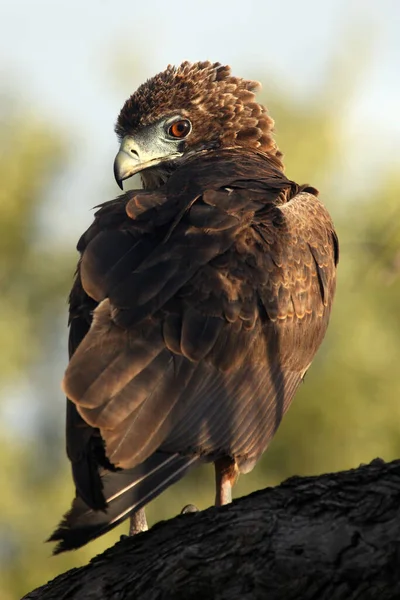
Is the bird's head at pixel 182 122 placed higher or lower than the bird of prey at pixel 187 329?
higher

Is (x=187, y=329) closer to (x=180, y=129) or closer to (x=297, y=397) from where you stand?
(x=180, y=129)

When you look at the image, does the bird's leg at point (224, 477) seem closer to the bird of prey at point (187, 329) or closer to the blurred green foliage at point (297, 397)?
the bird of prey at point (187, 329)

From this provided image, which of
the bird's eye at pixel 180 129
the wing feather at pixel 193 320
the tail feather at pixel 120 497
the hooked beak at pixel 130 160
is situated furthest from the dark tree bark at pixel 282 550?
the bird's eye at pixel 180 129

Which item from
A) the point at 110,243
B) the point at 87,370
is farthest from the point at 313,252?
the point at 87,370

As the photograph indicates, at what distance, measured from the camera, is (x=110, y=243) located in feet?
19.9

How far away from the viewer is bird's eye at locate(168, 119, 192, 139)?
8.26m

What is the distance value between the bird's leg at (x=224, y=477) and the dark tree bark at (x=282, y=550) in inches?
49.9

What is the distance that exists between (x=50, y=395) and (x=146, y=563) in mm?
16199

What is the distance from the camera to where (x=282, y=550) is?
4.35m

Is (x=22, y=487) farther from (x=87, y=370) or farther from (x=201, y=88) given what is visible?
(x=87, y=370)

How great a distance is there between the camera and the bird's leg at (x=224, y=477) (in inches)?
239

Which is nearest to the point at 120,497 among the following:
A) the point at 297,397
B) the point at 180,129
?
the point at 180,129

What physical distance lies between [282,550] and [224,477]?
1.83 m

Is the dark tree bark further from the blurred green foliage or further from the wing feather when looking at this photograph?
the blurred green foliage
